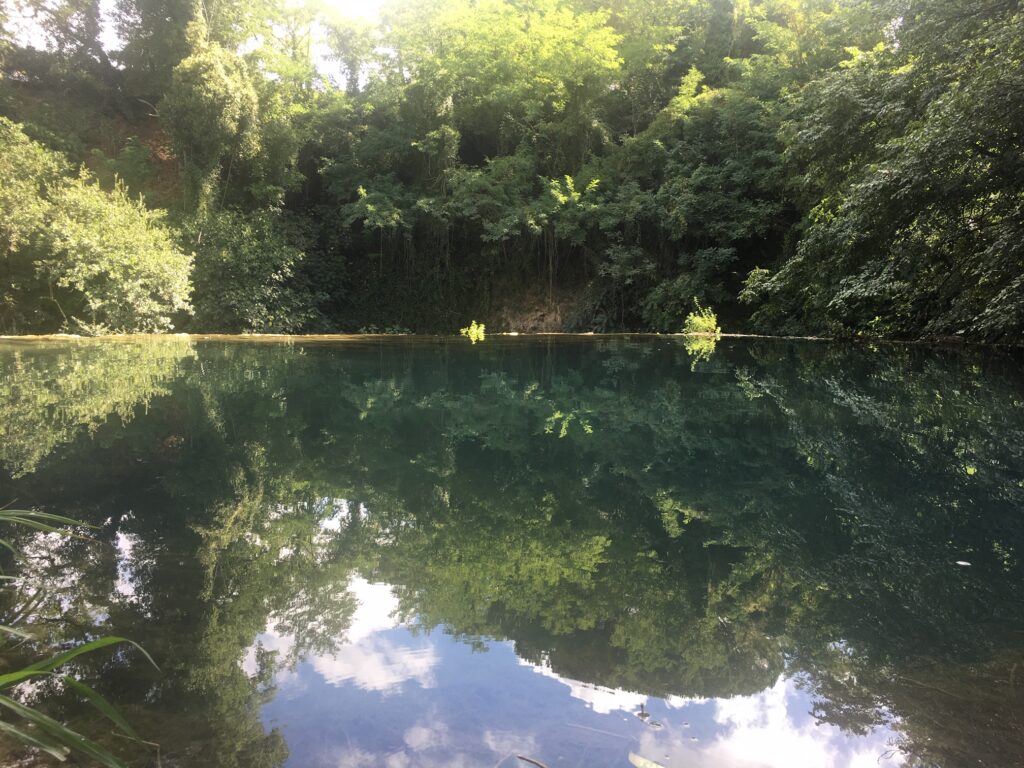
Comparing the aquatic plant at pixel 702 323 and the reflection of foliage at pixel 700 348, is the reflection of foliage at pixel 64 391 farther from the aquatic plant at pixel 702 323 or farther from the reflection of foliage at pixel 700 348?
the aquatic plant at pixel 702 323

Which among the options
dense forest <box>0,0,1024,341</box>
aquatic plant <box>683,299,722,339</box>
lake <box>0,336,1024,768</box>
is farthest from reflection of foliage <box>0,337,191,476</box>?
aquatic plant <box>683,299,722,339</box>

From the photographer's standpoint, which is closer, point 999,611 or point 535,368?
point 999,611

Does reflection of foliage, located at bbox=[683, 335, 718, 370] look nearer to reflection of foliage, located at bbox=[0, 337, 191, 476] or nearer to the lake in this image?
the lake

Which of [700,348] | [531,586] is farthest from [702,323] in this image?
[531,586]

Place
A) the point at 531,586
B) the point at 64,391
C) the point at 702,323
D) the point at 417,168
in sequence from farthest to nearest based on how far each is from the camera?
the point at 417,168, the point at 702,323, the point at 64,391, the point at 531,586

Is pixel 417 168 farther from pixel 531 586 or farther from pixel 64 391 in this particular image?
pixel 531 586

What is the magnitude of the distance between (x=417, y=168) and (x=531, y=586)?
20.9 m

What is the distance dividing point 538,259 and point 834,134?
12.1 meters

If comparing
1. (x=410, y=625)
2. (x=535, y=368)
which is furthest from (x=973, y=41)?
(x=410, y=625)

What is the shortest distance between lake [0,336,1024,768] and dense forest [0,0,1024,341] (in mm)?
8277

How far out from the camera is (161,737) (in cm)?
149

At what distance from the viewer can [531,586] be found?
236cm

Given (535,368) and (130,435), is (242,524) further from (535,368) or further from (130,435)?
(535,368)

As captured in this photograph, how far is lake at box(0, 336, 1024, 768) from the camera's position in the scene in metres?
1.56
